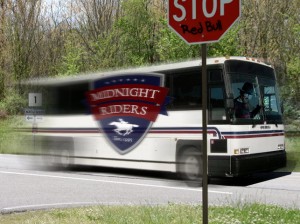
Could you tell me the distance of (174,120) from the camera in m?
12.8

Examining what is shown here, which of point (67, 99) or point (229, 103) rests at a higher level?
point (67, 99)

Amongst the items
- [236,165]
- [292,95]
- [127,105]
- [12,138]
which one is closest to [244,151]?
[236,165]

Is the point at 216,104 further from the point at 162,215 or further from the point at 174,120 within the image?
the point at 162,215

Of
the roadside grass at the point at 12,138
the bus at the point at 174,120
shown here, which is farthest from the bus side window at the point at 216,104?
the roadside grass at the point at 12,138

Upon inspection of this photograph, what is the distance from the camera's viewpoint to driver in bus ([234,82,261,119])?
1177cm

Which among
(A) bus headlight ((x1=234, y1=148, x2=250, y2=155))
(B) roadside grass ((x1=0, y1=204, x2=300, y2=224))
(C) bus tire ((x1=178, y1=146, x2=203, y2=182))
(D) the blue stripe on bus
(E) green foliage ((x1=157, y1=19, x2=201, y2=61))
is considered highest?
(E) green foliage ((x1=157, y1=19, x2=201, y2=61))

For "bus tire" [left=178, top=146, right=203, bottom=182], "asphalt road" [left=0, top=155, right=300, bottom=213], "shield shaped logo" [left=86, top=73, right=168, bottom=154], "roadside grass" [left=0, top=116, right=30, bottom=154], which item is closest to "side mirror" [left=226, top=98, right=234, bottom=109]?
"bus tire" [left=178, top=146, right=203, bottom=182]

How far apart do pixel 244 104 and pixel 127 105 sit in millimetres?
3569

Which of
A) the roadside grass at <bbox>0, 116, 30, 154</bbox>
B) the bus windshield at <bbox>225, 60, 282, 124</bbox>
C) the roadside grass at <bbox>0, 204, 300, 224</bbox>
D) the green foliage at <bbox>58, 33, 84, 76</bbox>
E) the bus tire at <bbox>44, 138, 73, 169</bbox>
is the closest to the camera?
the roadside grass at <bbox>0, 204, 300, 224</bbox>

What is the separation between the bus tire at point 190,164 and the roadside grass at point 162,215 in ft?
12.2

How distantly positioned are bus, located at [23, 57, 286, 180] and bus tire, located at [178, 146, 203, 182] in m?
0.02

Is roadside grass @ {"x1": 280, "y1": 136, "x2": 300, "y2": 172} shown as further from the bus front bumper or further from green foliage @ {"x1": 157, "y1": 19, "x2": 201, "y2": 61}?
green foliage @ {"x1": 157, "y1": 19, "x2": 201, "y2": 61}

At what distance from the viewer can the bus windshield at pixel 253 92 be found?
38.9ft

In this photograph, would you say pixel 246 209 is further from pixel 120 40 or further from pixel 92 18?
pixel 92 18
